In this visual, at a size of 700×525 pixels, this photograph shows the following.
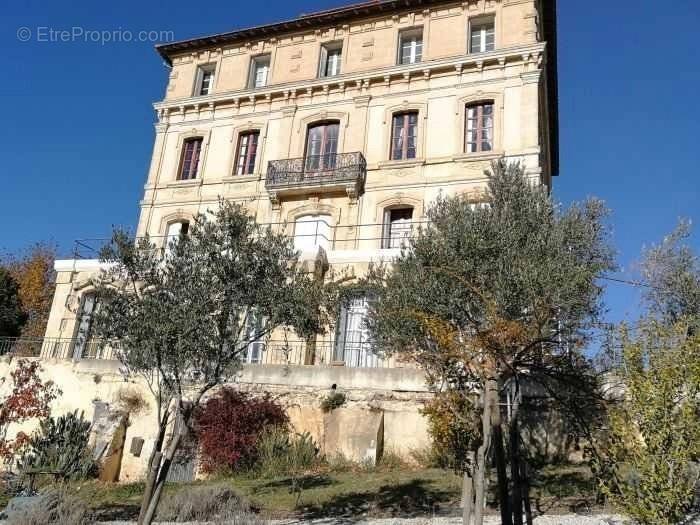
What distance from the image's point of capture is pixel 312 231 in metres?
20.8

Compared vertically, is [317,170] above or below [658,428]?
above

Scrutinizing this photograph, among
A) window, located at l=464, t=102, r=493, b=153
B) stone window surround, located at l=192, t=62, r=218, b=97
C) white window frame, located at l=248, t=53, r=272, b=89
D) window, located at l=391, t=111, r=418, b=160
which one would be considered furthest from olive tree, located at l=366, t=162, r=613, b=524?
stone window surround, located at l=192, t=62, r=218, b=97

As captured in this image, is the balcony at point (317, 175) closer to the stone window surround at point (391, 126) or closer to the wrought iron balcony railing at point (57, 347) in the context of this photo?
the stone window surround at point (391, 126)

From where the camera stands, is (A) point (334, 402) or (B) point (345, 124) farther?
(B) point (345, 124)

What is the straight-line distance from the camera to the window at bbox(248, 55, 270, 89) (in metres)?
24.3

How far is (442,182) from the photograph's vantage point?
19672 mm

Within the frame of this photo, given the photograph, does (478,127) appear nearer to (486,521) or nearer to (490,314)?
(490,314)

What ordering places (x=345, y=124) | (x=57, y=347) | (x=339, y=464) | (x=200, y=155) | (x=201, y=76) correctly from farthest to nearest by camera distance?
(x=201, y=76), (x=200, y=155), (x=345, y=124), (x=57, y=347), (x=339, y=464)

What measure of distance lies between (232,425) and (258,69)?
16.5 meters

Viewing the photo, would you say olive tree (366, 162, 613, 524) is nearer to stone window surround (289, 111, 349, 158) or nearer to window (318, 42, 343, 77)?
stone window surround (289, 111, 349, 158)

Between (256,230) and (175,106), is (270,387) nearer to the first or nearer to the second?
(256,230)

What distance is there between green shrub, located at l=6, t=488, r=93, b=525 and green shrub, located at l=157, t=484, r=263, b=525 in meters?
1.33

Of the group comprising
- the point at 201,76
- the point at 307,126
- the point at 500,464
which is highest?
the point at 201,76

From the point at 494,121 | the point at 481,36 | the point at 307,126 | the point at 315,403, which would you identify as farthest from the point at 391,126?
the point at 315,403
